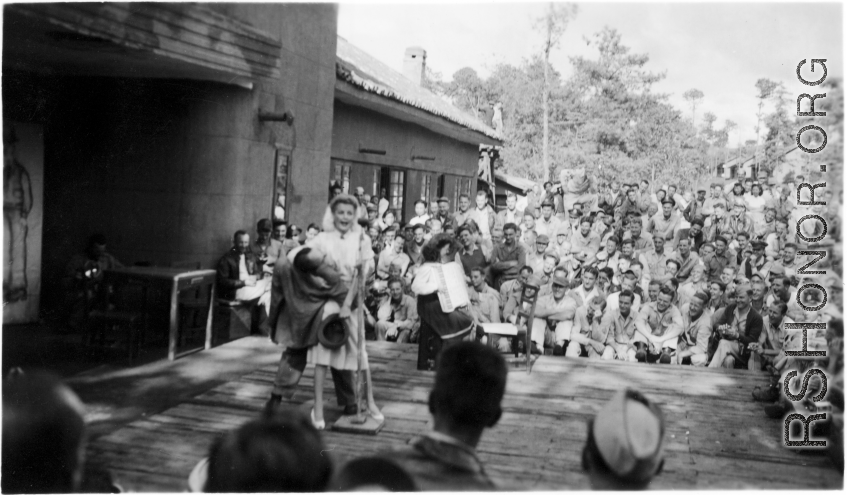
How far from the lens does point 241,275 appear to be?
6223 millimetres

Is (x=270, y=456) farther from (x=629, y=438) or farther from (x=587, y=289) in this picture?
(x=587, y=289)

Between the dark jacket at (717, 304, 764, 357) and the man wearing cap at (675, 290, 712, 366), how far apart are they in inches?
6.7

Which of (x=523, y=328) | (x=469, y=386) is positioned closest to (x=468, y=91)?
(x=523, y=328)

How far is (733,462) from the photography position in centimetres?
435

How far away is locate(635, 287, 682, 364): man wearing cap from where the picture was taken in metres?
6.50

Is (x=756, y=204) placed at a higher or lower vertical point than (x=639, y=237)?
higher

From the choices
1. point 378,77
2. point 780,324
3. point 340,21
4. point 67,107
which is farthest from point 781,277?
point 67,107

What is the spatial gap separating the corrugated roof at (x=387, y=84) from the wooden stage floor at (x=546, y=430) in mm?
2590

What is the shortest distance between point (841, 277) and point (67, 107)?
489 cm

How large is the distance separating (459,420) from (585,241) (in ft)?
20.1

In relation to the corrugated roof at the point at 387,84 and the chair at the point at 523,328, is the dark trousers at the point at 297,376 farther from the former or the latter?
the corrugated roof at the point at 387,84

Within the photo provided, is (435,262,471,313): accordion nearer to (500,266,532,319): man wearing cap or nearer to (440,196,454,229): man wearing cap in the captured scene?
(500,266,532,319): man wearing cap

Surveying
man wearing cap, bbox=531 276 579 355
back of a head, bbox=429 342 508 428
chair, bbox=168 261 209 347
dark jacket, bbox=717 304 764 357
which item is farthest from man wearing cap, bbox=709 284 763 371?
back of a head, bbox=429 342 508 428

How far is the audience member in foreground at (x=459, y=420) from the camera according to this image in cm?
214
